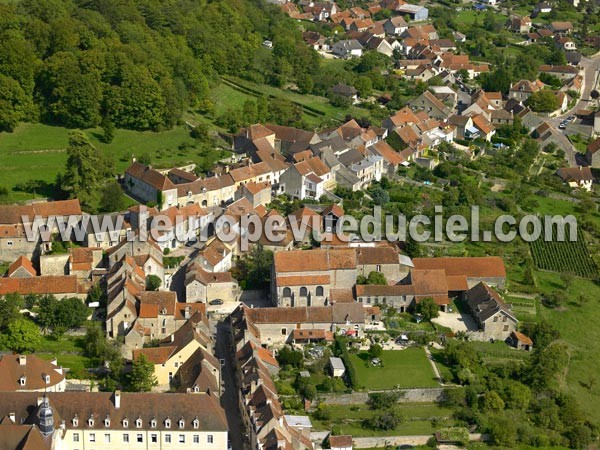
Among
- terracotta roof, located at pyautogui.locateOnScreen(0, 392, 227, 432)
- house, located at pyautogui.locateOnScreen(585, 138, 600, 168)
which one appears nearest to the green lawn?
terracotta roof, located at pyautogui.locateOnScreen(0, 392, 227, 432)

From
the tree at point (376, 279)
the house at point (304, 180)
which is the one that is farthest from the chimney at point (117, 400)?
the house at point (304, 180)

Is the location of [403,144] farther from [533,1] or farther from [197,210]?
[533,1]

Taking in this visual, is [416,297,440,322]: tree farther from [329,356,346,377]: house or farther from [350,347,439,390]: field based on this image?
[329,356,346,377]: house

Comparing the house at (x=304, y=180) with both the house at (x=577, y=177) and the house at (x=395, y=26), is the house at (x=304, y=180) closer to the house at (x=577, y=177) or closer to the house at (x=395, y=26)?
the house at (x=577, y=177)

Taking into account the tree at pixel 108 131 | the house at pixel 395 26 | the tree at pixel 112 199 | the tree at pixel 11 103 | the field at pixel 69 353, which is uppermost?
the house at pixel 395 26

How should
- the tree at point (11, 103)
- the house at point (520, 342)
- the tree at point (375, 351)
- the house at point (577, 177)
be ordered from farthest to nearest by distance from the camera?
the house at point (577, 177) → the tree at point (11, 103) → the house at point (520, 342) → the tree at point (375, 351)

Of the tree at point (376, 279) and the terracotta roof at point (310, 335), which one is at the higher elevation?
the tree at point (376, 279)

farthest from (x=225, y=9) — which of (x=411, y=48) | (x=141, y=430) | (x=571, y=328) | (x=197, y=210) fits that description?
(x=141, y=430)
